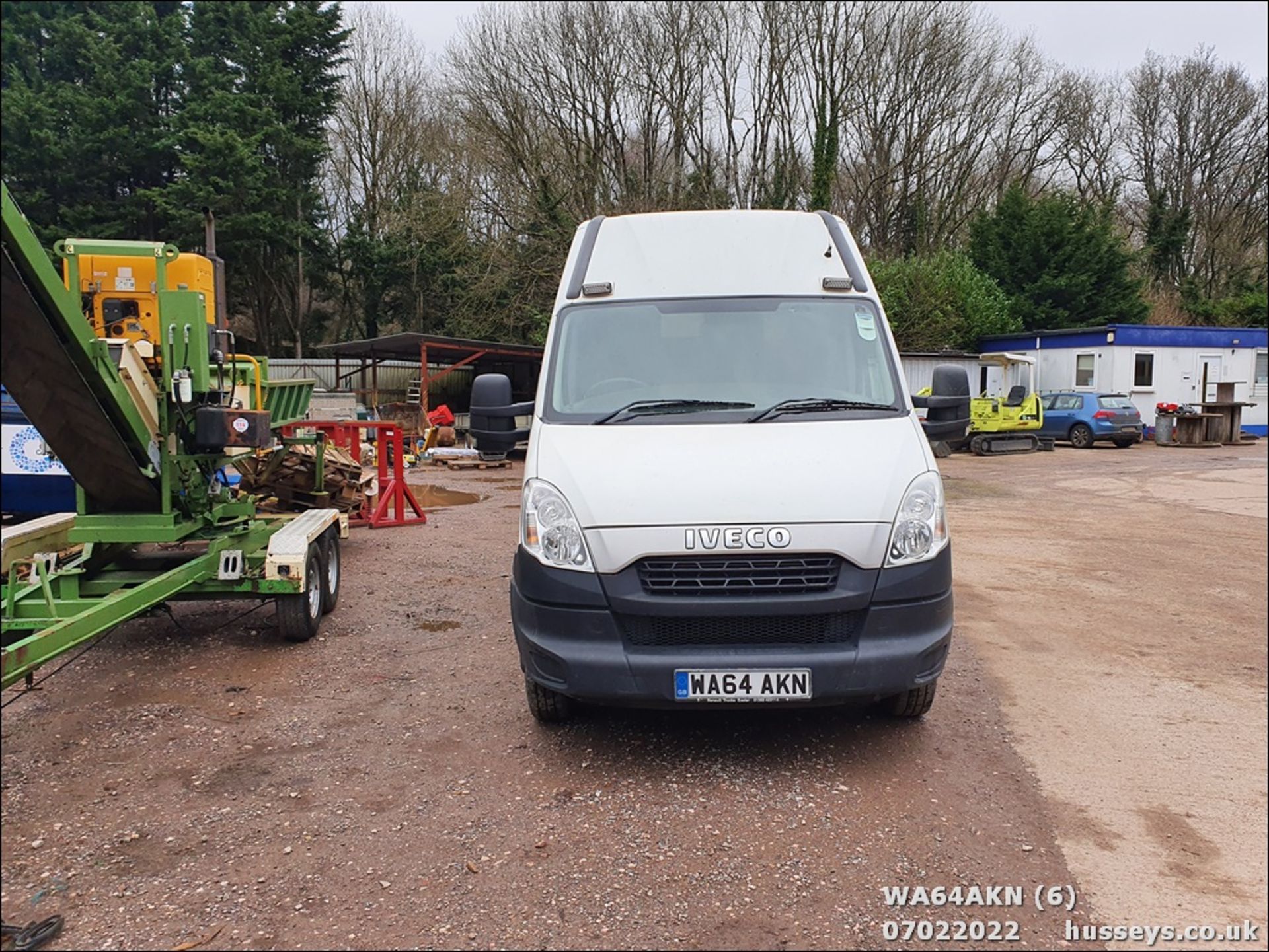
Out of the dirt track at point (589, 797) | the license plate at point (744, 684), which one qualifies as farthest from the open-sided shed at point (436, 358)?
the license plate at point (744, 684)

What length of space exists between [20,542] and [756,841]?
5024mm

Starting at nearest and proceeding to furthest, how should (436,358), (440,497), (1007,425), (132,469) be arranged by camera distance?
(132,469) < (440,497) < (1007,425) < (436,358)

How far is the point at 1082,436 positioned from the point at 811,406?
2410 centimetres

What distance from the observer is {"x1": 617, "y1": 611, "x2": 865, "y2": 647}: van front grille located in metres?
3.97

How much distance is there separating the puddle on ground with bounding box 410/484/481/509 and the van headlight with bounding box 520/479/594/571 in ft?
33.3

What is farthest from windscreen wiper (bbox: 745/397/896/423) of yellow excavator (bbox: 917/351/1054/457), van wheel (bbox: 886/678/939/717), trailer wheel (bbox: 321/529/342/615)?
yellow excavator (bbox: 917/351/1054/457)

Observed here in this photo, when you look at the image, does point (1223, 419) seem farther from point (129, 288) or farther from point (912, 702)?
point (129, 288)

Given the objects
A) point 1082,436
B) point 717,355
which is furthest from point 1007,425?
point 717,355

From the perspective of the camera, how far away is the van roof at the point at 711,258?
525 centimetres

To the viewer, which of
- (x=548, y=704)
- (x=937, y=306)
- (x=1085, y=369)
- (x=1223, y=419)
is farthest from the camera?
(x=937, y=306)

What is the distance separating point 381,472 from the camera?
13.0 m

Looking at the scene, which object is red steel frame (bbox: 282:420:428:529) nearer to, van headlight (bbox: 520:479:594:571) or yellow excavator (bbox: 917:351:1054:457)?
van headlight (bbox: 520:479:594:571)

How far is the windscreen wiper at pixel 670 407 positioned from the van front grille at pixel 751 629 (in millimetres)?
1127

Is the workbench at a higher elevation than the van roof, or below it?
below
